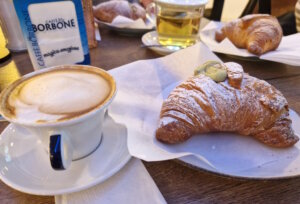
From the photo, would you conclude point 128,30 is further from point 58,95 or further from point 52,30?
point 58,95

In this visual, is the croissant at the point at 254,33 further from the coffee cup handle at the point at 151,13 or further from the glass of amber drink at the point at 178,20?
the coffee cup handle at the point at 151,13

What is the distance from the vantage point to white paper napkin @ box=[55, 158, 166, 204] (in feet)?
1.25

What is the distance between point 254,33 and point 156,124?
0.66 m

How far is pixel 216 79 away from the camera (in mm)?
540

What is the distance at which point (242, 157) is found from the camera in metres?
0.46

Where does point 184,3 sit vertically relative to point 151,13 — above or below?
above

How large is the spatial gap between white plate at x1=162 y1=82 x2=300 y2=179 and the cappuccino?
8.5 inches

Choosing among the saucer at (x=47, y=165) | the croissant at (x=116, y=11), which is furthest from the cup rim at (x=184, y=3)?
the saucer at (x=47, y=165)

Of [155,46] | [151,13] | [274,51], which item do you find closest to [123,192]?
[155,46]

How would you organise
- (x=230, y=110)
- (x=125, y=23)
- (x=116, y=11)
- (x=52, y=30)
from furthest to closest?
1. (x=116, y=11)
2. (x=125, y=23)
3. (x=52, y=30)
4. (x=230, y=110)

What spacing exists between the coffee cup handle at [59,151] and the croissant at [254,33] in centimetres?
77

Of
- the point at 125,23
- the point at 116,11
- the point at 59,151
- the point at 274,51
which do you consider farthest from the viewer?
the point at 116,11

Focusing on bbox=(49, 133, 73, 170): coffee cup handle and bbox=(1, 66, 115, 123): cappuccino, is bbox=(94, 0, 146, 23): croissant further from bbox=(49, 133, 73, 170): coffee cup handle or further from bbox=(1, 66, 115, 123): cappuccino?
bbox=(49, 133, 73, 170): coffee cup handle

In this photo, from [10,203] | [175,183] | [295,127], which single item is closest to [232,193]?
[175,183]
